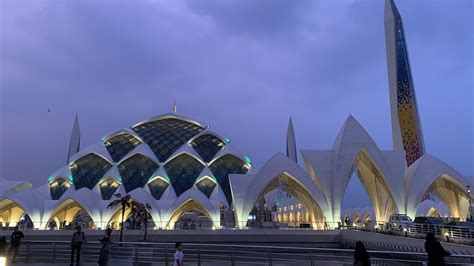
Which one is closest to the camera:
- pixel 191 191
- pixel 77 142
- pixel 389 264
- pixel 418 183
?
pixel 389 264

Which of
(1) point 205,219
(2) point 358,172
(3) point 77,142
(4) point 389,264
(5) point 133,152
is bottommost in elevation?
(4) point 389,264

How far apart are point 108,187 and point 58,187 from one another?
635cm

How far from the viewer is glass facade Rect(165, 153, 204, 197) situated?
49.2 meters

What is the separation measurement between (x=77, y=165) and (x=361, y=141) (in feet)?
113

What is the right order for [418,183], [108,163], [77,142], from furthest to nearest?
[77,142] < [108,163] < [418,183]

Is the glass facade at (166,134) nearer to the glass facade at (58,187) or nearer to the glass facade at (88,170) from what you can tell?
the glass facade at (88,170)

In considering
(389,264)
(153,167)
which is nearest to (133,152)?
(153,167)

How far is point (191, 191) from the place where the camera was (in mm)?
43125

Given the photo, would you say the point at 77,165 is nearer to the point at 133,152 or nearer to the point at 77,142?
the point at 133,152

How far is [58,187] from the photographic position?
49281 mm

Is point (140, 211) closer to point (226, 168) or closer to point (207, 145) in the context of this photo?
point (226, 168)

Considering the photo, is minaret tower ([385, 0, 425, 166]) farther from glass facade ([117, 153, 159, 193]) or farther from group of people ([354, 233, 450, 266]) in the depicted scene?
group of people ([354, 233, 450, 266])

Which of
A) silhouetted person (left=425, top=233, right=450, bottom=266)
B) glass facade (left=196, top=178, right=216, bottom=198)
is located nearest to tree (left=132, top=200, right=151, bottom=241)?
glass facade (left=196, top=178, right=216, bottom=198)

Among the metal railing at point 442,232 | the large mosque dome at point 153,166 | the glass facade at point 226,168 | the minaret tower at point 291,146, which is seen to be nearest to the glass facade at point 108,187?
the large mosque dome at point 153,166
